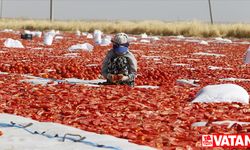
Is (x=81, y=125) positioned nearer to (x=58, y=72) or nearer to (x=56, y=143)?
(x=56, y=143)

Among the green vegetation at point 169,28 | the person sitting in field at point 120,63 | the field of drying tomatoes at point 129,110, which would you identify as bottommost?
the field of drying tomatoes at point 129,110

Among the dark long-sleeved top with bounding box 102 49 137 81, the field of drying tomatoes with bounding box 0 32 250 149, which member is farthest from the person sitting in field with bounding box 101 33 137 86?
the field of drying tomatoes with bounding box 0 32 250 149

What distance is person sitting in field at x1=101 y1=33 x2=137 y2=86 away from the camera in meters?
15.3

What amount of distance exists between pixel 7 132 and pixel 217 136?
303cm

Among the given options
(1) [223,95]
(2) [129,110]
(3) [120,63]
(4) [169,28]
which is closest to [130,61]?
(3) [120,63]

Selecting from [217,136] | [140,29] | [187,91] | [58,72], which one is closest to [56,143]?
[217,136]

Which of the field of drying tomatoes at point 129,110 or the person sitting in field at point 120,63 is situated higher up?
the person sitting in field at point 120,63

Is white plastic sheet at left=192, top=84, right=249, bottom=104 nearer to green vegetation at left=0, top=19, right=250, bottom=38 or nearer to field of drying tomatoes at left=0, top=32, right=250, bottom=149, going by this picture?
field of drying tomatoes at left=0, top=32, right=250, bottom=149

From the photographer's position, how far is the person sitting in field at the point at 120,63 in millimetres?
15297

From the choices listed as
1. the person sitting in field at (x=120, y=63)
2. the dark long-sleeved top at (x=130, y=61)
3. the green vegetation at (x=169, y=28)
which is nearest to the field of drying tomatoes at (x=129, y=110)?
the person sitting in field at (x=120, y=63)

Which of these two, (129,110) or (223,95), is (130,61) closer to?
(223,95)

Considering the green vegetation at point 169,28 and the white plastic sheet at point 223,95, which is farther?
the green vegetation at point 169,28

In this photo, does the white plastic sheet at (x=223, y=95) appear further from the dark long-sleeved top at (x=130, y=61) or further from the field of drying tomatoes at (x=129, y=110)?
the dark long-sleeved top at (x=130, y=61)

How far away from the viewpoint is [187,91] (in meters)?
14.8
